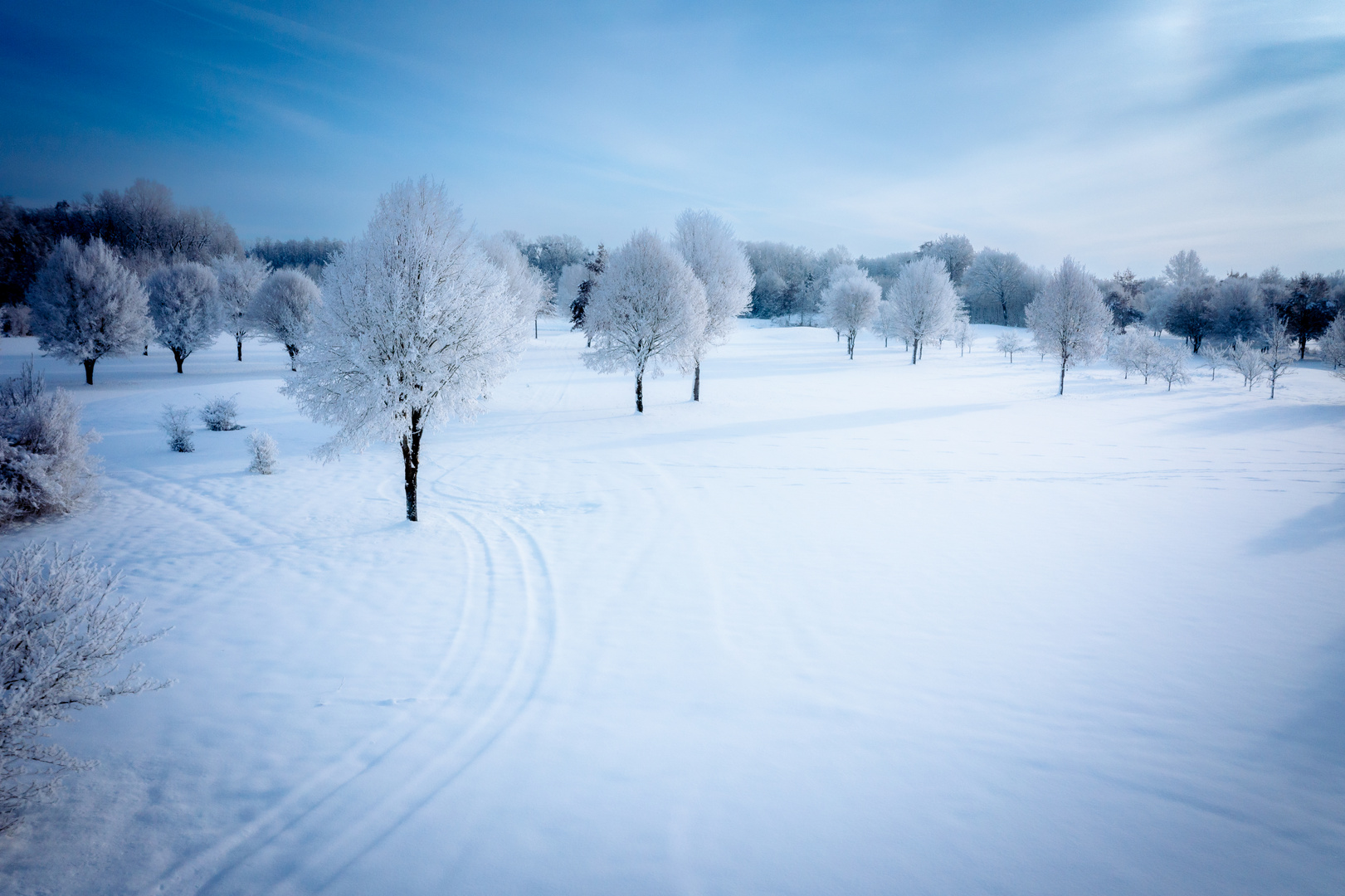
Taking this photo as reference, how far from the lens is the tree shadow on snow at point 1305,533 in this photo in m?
9.95

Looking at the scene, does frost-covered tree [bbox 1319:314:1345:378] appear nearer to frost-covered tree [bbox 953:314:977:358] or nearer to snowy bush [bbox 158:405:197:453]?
frost-covered tree [bbox 953:314:977:358]

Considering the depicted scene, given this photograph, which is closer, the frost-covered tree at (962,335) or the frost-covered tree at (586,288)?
the frost-covered tree at (586,288)

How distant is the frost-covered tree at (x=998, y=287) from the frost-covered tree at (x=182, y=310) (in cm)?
9127

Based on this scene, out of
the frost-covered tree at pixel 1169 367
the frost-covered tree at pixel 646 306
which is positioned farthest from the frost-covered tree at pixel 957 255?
the frost-covered tree at pixel 646 306

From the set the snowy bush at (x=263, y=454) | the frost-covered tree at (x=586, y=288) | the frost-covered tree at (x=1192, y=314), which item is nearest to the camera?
the snowy bush at (x=263, y=454)

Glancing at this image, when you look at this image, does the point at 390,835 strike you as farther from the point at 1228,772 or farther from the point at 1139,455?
the point at 1139,455

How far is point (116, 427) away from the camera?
65.9ft

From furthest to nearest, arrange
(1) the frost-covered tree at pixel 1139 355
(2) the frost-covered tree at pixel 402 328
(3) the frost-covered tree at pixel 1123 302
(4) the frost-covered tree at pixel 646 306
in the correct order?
(3) the frost-covered tree at pixel 1123 302, (1) the frost-covered tree at pixel 1139 355, (4) the frost-covered tree at pixel 646 306, (2) the frost-covered tree at pixel 402 328

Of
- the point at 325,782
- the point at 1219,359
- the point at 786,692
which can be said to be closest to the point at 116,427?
the point at 325,782

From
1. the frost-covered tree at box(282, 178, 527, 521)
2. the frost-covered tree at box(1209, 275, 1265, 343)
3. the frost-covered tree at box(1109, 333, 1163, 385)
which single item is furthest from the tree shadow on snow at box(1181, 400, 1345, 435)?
the frost-covered tree at box(1209, 275, 1265, 343)

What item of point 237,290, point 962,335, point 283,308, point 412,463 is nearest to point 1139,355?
point 962,335

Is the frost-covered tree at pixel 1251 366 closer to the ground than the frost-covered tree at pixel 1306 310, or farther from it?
closer to the ground

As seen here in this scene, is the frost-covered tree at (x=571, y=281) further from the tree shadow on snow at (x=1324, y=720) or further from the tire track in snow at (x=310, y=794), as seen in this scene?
the tree shadow on snow at (x=1324, y=720)

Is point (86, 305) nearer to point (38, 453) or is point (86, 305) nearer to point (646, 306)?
point (38, 453)
